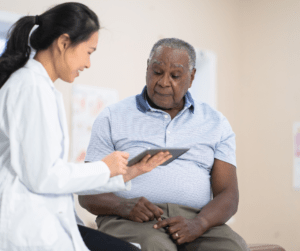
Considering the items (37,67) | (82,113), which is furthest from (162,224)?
(82,113)

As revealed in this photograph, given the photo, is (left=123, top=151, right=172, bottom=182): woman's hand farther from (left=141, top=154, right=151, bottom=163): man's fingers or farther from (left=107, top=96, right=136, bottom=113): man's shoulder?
(left=107, top=96, right=136, bottom=113): man's shoulder

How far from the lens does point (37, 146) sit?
3.09ft

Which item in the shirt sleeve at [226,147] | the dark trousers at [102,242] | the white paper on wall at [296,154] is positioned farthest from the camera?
the white paper on wall at [296,154]

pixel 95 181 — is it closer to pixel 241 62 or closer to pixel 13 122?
pixel 13 122

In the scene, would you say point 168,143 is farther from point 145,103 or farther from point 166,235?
point 166,235

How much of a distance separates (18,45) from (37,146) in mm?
377

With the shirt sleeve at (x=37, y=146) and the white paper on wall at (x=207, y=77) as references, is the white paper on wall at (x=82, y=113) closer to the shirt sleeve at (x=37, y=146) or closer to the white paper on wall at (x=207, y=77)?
the white paper on wall at (x=207, y=77)

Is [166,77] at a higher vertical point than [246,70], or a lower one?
higher

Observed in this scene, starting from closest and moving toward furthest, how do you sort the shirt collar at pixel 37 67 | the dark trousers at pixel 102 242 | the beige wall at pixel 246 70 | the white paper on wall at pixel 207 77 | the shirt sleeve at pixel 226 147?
the shirt collar at pixel 37 67 → the dark trousers at pixel 102 242 → the shirt sleeve at pixel 226 147 → the beige wall at pixel 246 70 → the white paper on wall at pixel 207 77

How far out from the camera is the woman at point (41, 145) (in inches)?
37.1

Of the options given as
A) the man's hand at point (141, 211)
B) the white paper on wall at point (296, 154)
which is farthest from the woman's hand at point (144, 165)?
the white paper on wall at point (296, 154)

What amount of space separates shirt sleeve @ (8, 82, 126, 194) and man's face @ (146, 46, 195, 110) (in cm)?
86

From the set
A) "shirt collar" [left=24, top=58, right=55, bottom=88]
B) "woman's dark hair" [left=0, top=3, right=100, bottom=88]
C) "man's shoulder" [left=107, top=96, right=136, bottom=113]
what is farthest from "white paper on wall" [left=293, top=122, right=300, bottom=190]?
"shirt collar" [left=24, top=58, right=55, bottom=88]

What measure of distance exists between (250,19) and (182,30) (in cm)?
82
